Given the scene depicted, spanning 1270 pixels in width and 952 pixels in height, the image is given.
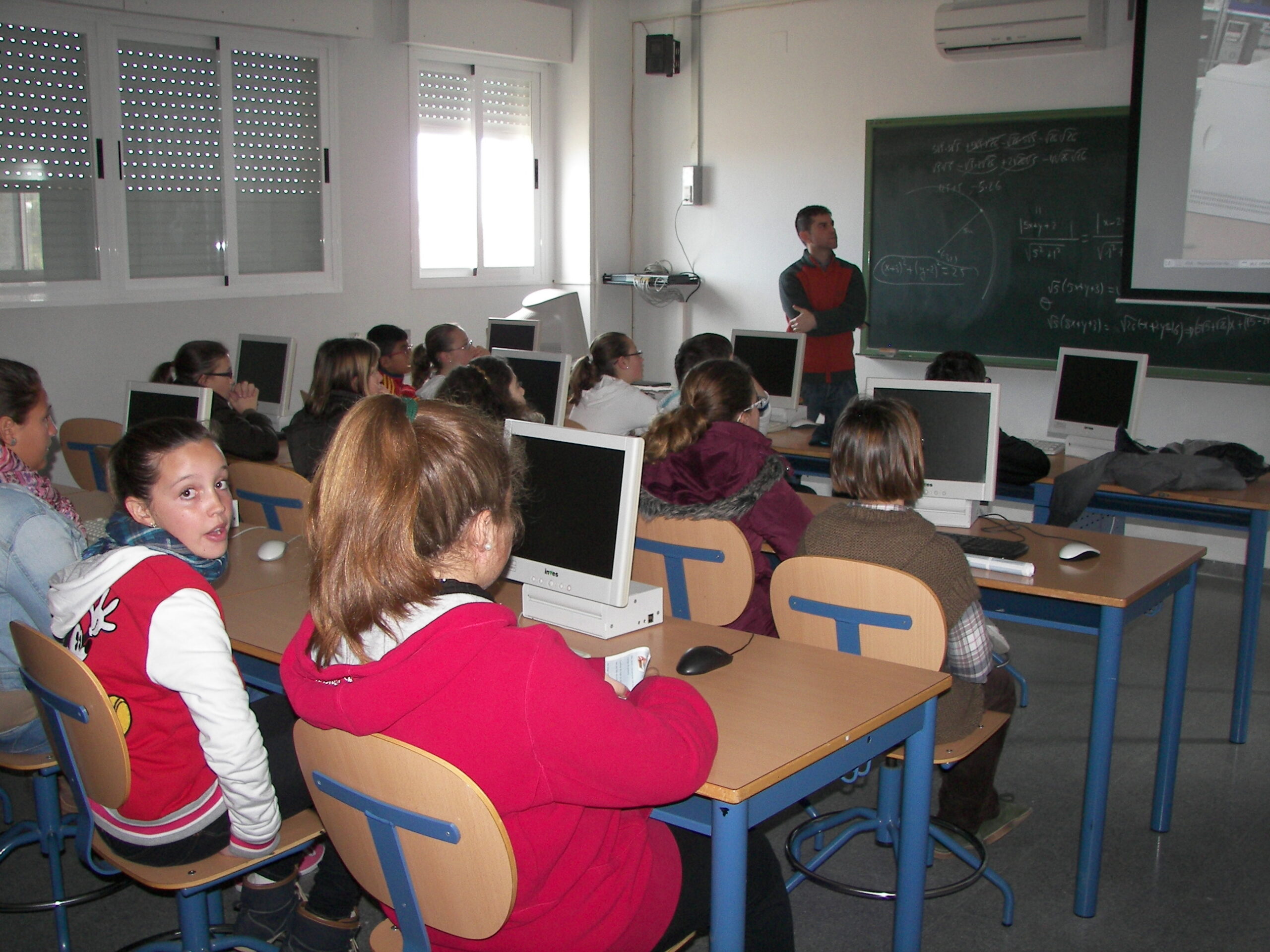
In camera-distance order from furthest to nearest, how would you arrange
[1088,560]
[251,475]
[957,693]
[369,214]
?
[369,214]
[251,475]
[1088,560]
[957,693]

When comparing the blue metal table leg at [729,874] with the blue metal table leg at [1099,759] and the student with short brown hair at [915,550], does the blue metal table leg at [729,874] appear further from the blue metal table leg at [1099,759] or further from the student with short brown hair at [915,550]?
the blue metal table leg at [1099,759]

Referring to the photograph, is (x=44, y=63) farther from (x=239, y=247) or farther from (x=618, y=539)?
(x=618, y=539)

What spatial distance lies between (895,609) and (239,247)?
16.2 feet

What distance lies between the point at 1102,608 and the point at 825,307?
11.9 ft

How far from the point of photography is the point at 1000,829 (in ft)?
9.27

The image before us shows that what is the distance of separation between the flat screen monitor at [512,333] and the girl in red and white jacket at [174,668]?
375 centimetres

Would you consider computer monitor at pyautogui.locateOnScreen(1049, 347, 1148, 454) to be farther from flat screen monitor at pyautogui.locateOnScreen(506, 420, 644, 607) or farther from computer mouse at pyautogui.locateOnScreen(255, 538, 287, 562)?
computer mouse at pyautogui.locateOnScreen(255, 538, 287, 562)

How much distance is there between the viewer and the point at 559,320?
6199 mm

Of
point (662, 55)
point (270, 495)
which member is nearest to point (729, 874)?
point (270, 495)

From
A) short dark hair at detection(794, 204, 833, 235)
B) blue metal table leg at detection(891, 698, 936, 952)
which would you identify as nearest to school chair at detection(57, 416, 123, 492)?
blue metal table leg at detection(891, 698, 936, 952)

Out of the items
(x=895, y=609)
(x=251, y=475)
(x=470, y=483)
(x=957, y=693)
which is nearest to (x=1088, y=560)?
(x=957, y=693)

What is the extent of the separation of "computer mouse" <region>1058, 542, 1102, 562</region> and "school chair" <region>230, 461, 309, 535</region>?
77.4 inches

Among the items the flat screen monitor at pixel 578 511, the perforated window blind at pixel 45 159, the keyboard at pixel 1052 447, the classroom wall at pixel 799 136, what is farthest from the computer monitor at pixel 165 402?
the classroom wall at pixel 799 136

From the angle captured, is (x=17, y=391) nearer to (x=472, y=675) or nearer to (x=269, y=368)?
(x=472, y=675)
